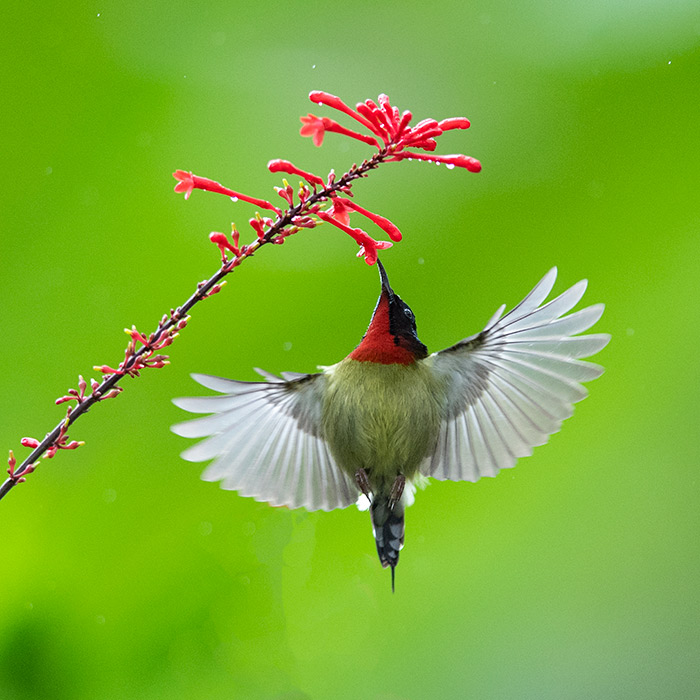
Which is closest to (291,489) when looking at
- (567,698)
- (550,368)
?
(550,368)

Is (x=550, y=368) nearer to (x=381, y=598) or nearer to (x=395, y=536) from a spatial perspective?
(x=395, y=536)

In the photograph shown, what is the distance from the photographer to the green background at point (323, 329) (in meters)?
2.37

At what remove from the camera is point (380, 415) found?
1621mm

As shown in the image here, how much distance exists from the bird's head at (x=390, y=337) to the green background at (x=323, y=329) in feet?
2.74

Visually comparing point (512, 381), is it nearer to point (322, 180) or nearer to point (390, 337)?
point (390, 337)

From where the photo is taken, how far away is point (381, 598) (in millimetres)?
2523

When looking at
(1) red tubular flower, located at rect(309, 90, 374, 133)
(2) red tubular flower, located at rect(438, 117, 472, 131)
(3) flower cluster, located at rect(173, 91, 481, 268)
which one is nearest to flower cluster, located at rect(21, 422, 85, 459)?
(3) flower cluster, located at rect(173, 91, 481, 268)

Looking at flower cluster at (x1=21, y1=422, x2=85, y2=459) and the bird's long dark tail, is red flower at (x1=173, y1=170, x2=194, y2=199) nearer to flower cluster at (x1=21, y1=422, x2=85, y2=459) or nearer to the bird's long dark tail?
flower cluster at (x1=21, y1=422, x2=85, y2=459)

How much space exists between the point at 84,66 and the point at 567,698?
2.55 m

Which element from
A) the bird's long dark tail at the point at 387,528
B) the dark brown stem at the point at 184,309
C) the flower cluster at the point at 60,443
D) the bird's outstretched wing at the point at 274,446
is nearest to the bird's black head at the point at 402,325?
the bird's outstretched wing at the point at 274,446

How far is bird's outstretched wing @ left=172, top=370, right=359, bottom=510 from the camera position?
1.52m

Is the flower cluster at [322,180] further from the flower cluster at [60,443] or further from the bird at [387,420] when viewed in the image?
the bird at [387,420]

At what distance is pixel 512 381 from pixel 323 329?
101 cm

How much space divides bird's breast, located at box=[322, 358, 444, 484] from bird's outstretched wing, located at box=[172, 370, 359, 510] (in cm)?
5
